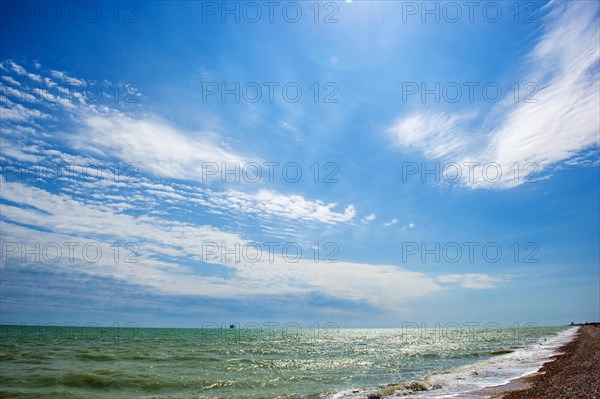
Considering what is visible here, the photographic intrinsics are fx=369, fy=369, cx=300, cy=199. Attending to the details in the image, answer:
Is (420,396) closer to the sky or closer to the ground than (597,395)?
closer to the ground

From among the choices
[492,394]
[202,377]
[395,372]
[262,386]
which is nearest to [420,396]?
[492,394]

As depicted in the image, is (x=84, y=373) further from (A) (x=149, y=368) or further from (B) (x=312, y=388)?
(B) (x=312, y=388)

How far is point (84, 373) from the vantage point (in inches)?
1054

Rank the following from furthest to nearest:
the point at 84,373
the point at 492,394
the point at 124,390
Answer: the point at 84,373
the point at 124,390
the point at 492,394

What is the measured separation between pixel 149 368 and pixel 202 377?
21.4ft

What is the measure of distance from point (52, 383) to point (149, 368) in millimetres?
8195

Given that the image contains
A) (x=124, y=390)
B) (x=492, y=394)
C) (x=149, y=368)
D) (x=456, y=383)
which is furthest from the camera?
(x=149, y=368)

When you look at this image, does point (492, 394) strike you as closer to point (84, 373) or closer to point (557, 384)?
point (557, 384)

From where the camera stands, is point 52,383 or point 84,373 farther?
point 84,373

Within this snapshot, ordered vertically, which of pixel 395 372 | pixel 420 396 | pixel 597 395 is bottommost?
pixel 395 372

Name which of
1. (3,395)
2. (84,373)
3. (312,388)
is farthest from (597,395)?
(84,373)

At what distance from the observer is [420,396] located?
1988cm

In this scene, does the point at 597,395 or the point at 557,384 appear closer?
the point at 597,395

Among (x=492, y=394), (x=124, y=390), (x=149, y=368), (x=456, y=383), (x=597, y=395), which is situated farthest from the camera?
(x=149, y=368)
